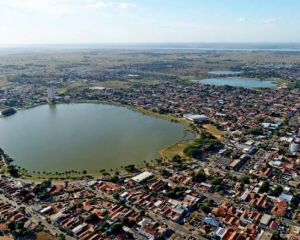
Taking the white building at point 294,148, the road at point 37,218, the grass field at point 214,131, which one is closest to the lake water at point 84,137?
the grass field at point 214,131

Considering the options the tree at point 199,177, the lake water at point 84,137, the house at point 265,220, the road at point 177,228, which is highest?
the tree at point 199,177

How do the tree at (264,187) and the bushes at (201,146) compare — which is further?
the bushes at (201,146)

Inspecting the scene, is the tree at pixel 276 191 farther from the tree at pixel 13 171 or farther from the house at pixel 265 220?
the tree at pixel 13 171

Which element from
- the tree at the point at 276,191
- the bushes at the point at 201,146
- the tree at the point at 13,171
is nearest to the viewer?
the tree at the point at 276,191

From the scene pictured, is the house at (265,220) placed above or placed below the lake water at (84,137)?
above

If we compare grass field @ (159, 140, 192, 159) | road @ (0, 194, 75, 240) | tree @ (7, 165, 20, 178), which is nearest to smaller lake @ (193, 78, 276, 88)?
grass field @ (159, 140, 192, 159)

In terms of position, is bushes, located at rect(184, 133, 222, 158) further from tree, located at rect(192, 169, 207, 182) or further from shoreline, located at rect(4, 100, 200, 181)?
tree, located at rect(192, 169, 207, 182)

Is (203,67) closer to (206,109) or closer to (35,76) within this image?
(35,76)
